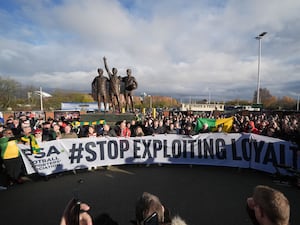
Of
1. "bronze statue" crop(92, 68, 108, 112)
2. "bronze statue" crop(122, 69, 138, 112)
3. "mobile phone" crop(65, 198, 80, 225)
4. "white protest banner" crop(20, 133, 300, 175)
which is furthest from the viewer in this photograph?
"bronze statue" crop(122, 69, 138, 112)

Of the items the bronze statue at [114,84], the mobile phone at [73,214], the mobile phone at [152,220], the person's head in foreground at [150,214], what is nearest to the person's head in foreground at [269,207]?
the person's head in foreground at [150,214]

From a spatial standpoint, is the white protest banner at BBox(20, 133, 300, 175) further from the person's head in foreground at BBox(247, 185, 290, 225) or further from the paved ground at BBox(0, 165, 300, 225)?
the person's head in foreground at BBox(247, 185, 290, 225)

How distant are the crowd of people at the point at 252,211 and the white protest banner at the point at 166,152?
4.35m

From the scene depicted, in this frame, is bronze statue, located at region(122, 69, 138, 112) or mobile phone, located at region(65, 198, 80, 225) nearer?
mobile phone, located at region(65, 198, 80, 225)

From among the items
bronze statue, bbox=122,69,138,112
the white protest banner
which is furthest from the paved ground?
bronze statue, bbox=122,69,138,112

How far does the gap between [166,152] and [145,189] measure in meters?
1.87

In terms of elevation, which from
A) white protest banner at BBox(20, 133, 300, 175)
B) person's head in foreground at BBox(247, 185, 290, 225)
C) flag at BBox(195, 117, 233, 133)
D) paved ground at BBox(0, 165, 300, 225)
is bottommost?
paved ground at BBox(0, 165, 300, 225)

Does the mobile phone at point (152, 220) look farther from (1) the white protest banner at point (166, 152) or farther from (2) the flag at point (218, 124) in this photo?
(2) the flag at point (218, 124)

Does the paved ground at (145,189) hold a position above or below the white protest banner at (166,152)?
below

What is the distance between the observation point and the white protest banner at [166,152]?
5.21m

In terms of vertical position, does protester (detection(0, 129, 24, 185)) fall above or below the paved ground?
above

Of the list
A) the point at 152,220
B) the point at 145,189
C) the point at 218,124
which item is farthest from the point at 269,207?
the point at 218,124

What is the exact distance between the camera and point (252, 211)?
1453 millimetres

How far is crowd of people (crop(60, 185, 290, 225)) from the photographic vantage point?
4.17ft
